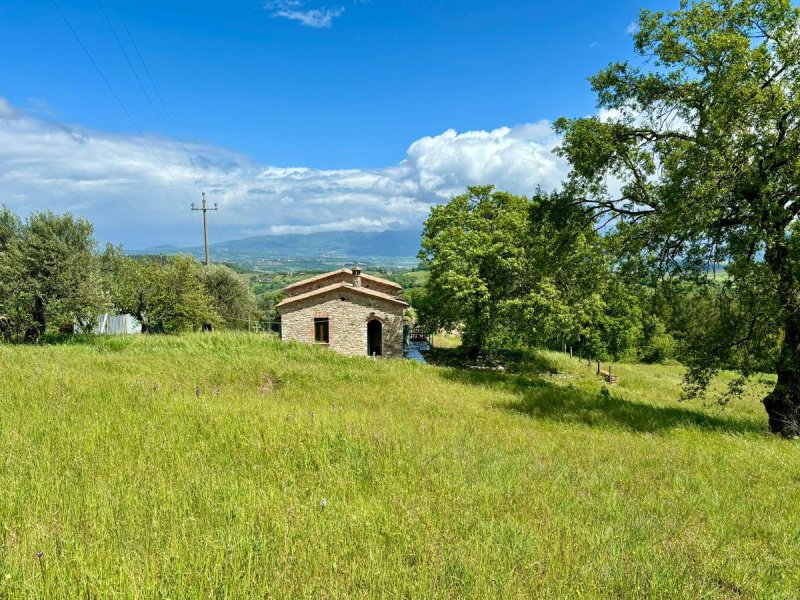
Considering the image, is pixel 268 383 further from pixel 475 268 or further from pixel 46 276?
Result: pixel 475 268

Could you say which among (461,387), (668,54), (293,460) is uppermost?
(668,54)

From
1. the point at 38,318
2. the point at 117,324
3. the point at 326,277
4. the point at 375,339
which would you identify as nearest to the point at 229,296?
the point at 117,324

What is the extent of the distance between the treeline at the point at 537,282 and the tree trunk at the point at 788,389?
0.56m

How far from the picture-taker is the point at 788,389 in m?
11.8

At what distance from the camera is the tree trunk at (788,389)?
11.2 metres

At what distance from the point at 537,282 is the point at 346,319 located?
517 inches

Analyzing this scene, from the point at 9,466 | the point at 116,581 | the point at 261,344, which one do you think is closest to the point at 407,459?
the point at 116,581

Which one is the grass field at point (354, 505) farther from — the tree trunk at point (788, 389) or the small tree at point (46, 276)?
the small tree at point (46, 276)

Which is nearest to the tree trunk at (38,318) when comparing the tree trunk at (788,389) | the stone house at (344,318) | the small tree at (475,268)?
the stone house at (344,318)

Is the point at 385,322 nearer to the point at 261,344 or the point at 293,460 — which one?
the point at 261,344

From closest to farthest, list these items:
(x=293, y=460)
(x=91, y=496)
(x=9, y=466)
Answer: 1. (x=91, y=496)
2. (x=9, y=466)
3. (x=293, y=460)

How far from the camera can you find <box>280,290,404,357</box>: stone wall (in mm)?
29891

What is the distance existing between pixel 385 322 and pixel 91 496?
86.4ft

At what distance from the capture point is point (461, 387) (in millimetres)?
16062
